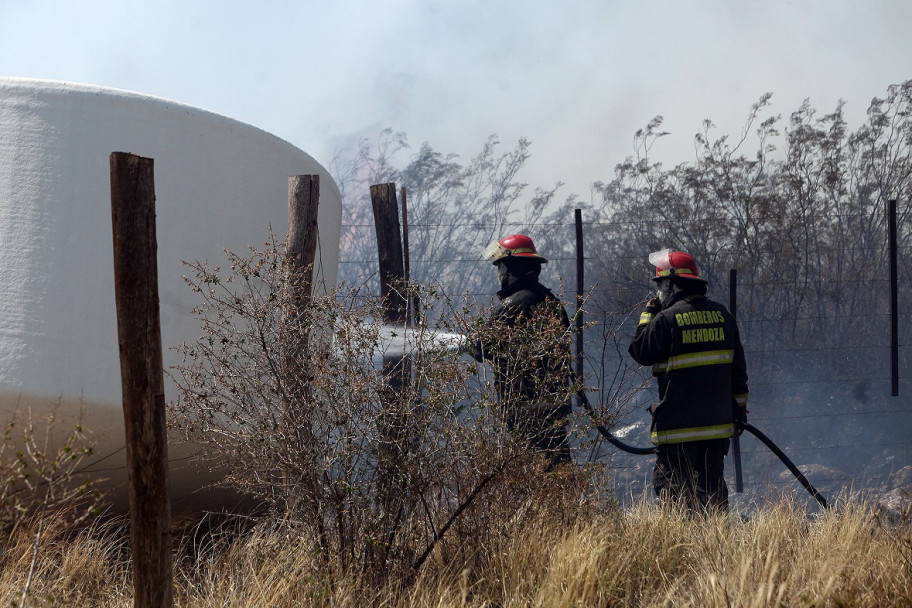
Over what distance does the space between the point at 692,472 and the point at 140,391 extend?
135 inches

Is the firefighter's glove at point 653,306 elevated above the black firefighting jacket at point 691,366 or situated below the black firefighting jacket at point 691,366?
above

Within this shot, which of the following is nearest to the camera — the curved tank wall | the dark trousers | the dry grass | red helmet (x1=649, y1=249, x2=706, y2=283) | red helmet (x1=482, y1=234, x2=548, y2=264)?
the dry grass

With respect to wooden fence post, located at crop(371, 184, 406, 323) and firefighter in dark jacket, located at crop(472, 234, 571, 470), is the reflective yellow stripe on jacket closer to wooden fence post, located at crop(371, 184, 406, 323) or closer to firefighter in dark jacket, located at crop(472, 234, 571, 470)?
firefighter in dark jacket, located at crop(472, 234, 571, 470)

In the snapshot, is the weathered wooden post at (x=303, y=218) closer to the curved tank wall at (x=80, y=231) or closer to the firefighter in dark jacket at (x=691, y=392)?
the curved tank wall at (x=80, y=231)

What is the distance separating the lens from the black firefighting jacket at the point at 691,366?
227 inches

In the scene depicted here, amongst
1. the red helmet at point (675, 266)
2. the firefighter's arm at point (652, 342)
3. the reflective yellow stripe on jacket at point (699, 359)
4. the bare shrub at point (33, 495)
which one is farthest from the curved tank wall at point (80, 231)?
the reflective yellow stripe on jacket at point (699, 359)

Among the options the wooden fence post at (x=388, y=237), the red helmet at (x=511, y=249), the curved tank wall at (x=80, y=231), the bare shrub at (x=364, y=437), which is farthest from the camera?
the wooden fence post at (x=388, y=237)

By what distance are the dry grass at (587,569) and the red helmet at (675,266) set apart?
1511 millimetres

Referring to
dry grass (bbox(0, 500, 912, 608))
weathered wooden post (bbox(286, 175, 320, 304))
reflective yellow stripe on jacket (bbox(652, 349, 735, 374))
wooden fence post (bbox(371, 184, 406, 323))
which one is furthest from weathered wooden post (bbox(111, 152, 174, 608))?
A: wooden fence post (bbox(371, 184, 406, 323))

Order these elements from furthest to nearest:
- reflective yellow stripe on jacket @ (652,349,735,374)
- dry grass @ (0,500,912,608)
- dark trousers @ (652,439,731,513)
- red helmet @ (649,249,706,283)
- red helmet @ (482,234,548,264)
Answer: red helmet @ (482,234,548,264), red helmet @ (649,249,706,283), reflective yellow stripe on jacket @ (652,349,735,374), dark trousers @ (652,439,731,513), dry grass @ (0,500,912,608)

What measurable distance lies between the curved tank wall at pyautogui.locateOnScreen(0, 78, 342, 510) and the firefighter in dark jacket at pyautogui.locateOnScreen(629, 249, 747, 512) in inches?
109

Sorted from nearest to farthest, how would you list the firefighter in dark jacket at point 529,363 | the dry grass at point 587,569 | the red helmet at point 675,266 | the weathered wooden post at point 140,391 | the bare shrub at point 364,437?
the weathered wooden post at point 140,391
the dry grass at point 587,569
the bare shrub at point 364,437
the firefighter in dark jacket at point 529,363
the red helmet at point 675,266

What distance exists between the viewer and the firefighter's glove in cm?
600

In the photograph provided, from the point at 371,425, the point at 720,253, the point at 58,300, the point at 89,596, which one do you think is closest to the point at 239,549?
the point at 89,596
